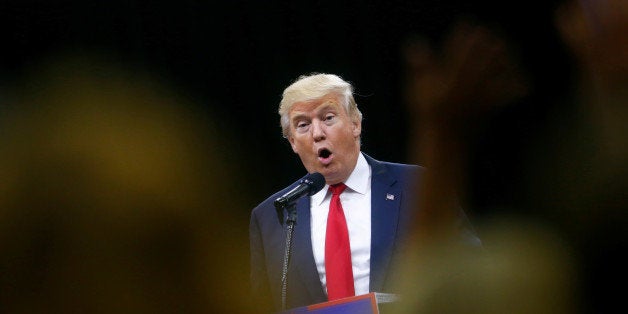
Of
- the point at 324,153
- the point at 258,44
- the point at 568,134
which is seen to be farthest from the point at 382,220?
the point at 568,134

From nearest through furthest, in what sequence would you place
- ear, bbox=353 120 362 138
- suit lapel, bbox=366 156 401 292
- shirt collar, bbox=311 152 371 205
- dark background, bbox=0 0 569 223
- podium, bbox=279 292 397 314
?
podium, bbox=279 292 397 314 → suit lapel, bbox=366 156 401 292 → shirt collar, bbox=311 152 371 205 → ear, bbox=353 120 362 138 → dark background, bbox=0 0 569 223

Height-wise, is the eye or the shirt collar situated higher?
the eye

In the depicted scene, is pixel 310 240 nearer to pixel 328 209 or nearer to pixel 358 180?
pixel 328 209

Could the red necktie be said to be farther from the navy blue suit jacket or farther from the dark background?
the dark background

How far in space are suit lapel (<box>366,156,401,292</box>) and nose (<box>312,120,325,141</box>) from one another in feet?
0.66

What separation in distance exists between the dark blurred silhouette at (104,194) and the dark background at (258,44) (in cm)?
9

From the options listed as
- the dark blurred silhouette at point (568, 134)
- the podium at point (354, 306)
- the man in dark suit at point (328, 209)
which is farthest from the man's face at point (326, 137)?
the dark blurred silhouette at point (568, 134)

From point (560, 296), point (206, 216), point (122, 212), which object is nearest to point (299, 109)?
point (206, 216)

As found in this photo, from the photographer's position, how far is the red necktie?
2361 millimetres

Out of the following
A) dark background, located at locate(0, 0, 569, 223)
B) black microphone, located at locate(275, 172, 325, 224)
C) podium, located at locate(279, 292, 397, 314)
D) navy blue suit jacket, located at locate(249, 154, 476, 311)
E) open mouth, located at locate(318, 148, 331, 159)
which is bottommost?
podium, located at locate(279, 292, 397, 314)

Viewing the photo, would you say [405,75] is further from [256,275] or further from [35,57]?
[35,57]

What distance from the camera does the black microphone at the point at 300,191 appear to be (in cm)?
208

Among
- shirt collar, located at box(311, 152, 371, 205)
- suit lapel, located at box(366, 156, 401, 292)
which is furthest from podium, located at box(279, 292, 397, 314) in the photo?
shirt collar, located at box(311, 152, 371, 205)

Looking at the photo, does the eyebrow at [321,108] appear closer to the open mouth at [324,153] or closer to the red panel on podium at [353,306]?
the open mouth at [324,153]
